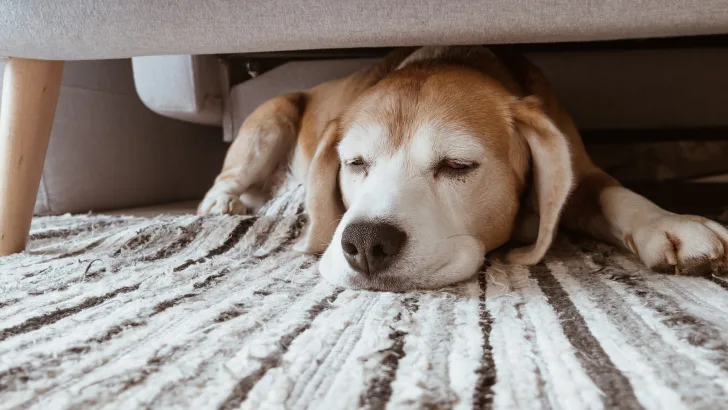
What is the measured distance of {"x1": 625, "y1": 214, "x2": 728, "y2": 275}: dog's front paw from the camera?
3.32 ft

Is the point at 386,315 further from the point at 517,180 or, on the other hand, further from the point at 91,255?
the point at 91,255

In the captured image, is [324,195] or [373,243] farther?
[324,195]

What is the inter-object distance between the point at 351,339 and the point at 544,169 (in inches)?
27.6

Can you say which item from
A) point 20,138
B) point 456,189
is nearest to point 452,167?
point 456,189

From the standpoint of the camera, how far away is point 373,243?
0.98 m

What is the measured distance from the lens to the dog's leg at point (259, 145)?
2.04m

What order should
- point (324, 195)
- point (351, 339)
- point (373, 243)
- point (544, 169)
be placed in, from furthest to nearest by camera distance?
point (324, 195) < point (544, 169) < point (373, 243) < point (351, 339)

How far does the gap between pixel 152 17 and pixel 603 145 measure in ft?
5.99

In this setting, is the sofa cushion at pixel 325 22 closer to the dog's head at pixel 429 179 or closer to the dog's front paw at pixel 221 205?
the dog's head at pixel 429 179

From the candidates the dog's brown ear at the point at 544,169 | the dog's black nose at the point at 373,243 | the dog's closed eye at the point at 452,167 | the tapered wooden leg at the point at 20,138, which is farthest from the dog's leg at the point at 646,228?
the tapered wooden leg at the point at 20,138

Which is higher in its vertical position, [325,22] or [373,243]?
[325,22]

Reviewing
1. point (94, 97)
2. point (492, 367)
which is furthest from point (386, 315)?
point (94, 97)

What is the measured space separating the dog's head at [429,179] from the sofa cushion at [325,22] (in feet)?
0.51

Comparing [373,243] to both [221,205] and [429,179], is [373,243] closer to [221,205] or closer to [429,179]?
[429,179]
